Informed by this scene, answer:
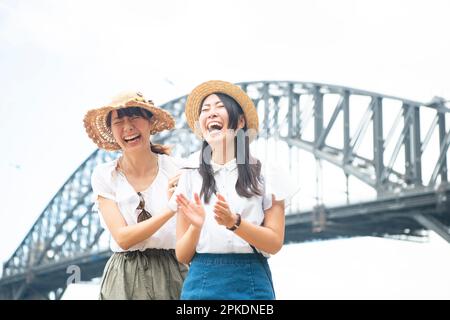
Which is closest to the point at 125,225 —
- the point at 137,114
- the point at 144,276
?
the point at 144,276

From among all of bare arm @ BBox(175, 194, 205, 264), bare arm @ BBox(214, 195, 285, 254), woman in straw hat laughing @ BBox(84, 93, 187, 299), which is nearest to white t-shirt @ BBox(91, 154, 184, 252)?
woman in straw hat laughing @ BBox(84, 93, 187, 299)

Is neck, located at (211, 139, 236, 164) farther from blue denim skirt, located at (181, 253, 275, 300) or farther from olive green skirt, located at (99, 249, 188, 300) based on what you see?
olive green skirt, located at (99, 249, 188, 300)

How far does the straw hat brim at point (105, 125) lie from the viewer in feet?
11.6

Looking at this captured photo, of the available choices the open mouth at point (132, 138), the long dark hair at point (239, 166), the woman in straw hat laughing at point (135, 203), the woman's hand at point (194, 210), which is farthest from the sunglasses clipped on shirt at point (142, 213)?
the woman's hand at point (194, 210)

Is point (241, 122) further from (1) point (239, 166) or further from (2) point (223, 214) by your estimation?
(2) point (223, 214)

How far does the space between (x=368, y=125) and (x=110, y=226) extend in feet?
93.7

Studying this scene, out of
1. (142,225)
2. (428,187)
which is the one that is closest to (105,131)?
(142,225)

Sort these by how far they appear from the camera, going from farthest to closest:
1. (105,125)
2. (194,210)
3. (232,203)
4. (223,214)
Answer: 1. (105,125)
2. (232,203)
3. (194,210)
4. (223,214)

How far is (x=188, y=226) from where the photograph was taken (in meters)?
3.12

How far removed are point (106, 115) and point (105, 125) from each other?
75mm

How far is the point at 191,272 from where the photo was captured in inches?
122
